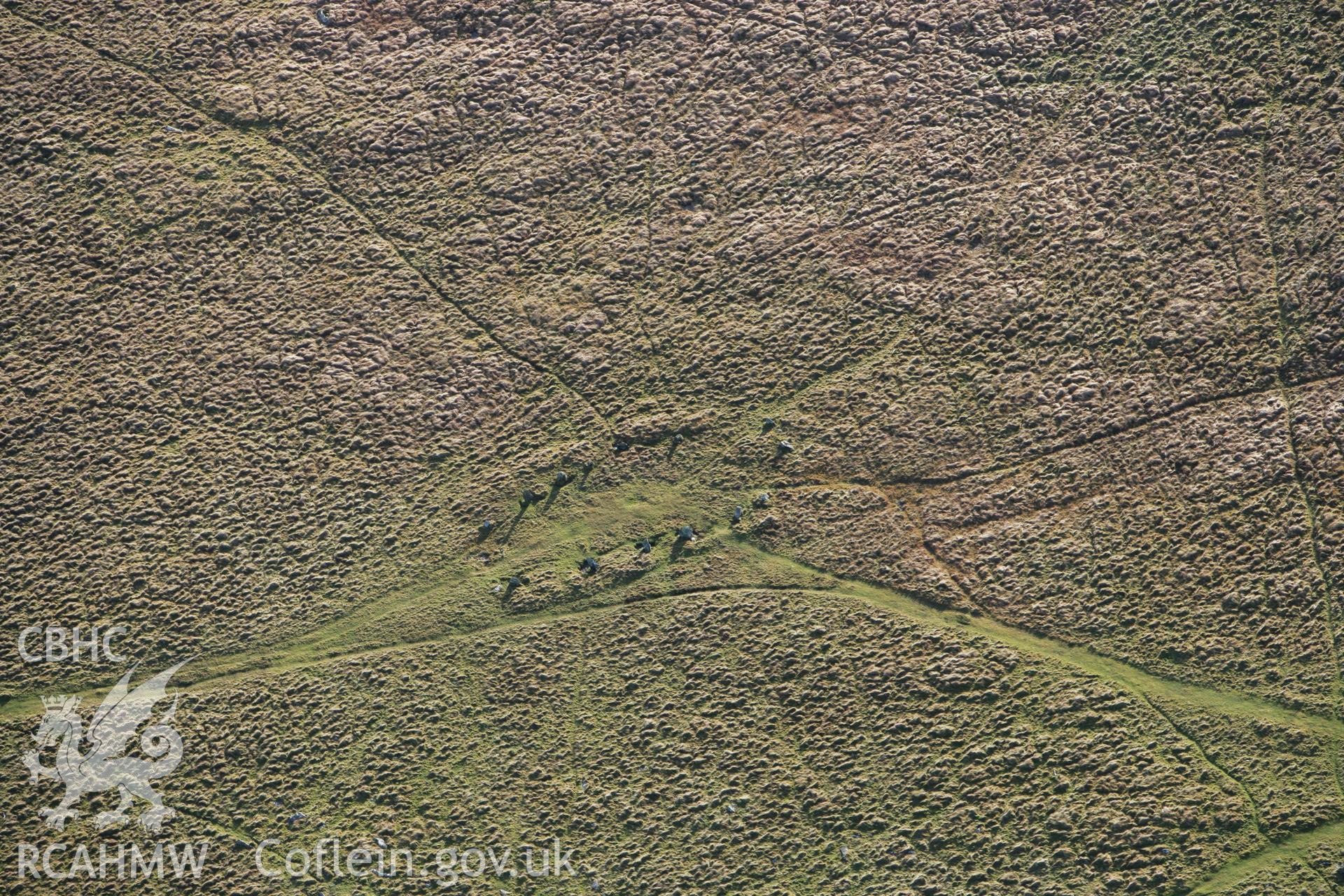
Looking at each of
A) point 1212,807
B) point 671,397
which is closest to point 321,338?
point 671,397

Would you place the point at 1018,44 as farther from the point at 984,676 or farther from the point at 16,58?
the point at 16,58

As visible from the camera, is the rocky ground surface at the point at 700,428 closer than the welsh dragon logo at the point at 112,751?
Yes

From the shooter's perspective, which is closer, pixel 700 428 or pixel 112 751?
pixel 112 751

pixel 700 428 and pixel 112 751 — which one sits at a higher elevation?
pixel 700 428

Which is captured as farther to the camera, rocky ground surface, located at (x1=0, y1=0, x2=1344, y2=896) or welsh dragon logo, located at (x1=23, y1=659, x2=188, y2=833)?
welsh dragon logo, located at (x1=23, y1=659, x2=188, y2=833)
